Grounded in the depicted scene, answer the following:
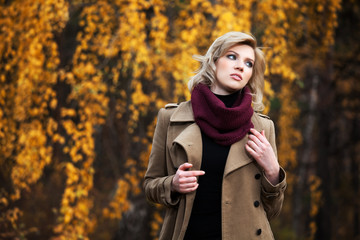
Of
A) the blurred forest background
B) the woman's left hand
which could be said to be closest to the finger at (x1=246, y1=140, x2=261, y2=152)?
the woman's left hand

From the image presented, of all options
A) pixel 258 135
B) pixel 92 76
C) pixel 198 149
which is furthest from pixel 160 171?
pixel 92 76

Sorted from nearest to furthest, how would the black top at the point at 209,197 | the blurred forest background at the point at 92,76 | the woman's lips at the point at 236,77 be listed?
the black top at the point at 209,197
the woman's lips at the point at 236,77
the blurred forest background at the point at 92,76

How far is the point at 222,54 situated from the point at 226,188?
0.67 meters

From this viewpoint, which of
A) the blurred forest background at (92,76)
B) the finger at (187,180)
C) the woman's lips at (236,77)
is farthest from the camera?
the blurred forest background at (92,76)

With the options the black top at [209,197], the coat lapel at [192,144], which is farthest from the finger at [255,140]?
the coat lapel at [192,144]

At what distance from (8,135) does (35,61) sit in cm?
78

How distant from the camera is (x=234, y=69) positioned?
2.00m

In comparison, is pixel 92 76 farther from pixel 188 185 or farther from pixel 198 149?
pixel 188 185

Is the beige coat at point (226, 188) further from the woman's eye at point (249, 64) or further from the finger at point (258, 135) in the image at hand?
the woman's eye at point (249, 64)

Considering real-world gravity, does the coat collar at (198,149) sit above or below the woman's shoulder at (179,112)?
below

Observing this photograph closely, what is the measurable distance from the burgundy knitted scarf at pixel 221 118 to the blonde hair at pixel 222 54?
0.37 ft

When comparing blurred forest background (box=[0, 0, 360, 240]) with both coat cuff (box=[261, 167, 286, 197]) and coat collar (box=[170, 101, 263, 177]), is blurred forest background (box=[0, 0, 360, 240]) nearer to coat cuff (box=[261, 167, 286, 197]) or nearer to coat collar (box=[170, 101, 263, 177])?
coat collar (box=[170, 101, 263, 177])

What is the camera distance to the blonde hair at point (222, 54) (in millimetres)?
2002

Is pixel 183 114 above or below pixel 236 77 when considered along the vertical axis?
below
